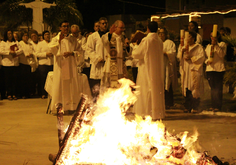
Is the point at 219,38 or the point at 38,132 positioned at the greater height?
the point at 219,38

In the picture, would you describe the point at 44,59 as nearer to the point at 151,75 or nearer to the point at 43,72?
the point at 43,72

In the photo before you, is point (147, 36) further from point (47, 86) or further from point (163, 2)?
point (163, 2)

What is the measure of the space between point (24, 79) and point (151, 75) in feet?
21.4

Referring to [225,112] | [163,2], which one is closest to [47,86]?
[225,112]

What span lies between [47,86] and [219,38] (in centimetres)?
482

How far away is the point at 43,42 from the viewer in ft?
44.2

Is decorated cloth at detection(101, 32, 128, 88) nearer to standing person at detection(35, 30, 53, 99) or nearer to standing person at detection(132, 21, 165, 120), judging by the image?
standing person at detection(132, 21, 165, 120)

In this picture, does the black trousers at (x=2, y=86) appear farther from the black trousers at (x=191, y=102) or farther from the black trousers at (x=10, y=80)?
the black trousers at (x=191, y=102)

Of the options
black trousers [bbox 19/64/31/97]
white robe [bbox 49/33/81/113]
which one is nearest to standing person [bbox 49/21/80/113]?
white robe [bbox 49/33/81/113]

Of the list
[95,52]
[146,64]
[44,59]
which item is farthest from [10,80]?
[146,64]

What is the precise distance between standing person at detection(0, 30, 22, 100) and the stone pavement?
6.44 feet

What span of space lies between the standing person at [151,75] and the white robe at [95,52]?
217cm

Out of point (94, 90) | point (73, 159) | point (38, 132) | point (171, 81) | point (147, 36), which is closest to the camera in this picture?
point (73, 159)

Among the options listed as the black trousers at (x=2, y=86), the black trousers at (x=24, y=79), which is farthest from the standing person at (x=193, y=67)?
the black trousers at (x=2, y=86)
